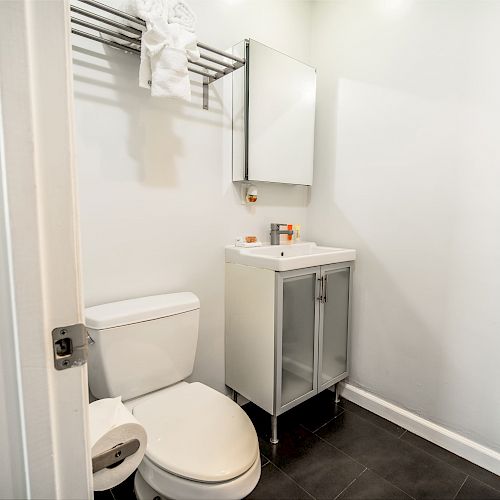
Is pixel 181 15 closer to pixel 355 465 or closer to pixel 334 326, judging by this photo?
pixel 334 326

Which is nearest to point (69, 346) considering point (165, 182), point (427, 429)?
point (165, 182)

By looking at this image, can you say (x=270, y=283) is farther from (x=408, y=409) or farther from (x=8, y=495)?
(x=8, y=495)

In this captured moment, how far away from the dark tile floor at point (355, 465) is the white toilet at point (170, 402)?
400 mm

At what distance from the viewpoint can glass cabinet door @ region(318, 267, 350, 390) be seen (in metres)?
1.78

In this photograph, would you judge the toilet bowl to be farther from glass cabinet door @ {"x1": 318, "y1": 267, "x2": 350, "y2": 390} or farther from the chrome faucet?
the chrome faucet

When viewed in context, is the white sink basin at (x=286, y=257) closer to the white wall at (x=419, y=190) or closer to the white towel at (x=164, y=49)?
the white wall at (x=419, y=190)

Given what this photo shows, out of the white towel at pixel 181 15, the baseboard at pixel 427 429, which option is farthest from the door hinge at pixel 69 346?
the baseboard at pixel 427 429

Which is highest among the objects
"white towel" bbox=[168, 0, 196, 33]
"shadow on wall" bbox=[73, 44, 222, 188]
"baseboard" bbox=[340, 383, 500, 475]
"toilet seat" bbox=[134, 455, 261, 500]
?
"white towel" bbox=[168, 0, 196, 33]

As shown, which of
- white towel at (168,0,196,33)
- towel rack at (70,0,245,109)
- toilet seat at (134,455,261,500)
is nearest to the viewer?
toilet seat at (134,455,261,500)

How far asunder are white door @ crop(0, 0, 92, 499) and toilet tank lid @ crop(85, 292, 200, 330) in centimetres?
80

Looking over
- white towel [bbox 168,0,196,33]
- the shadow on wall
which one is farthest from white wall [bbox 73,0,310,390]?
white towel [bbox 168,0,196,33]

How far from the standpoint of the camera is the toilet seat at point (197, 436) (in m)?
1.00

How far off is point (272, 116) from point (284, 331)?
3.85 feet

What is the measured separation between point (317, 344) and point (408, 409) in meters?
0.60
